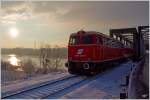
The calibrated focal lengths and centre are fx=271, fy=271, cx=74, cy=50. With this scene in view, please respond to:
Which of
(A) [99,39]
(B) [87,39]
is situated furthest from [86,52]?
(A) [99,39]

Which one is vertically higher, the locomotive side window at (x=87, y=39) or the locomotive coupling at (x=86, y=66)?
the locomotive side window at (x=87, y=39)

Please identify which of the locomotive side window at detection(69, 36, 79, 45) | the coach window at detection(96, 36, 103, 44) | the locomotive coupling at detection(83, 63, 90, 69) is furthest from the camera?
the locomotive side window at detection(69, 36, 79, 45)

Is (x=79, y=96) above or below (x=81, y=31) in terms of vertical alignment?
below

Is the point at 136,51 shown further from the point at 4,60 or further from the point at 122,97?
the point at 122,97

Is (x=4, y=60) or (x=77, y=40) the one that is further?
(x=4, y=60)

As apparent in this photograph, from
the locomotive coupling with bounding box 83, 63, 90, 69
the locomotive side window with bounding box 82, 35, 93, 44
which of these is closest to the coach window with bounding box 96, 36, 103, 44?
the locomotive side window with bounding box 82, 35, 93, 44

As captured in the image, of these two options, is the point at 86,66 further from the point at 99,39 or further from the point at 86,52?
the point at 99,39

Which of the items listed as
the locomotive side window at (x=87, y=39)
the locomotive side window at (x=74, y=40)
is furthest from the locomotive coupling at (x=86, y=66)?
the locomotive side window at (x=74, y=40)

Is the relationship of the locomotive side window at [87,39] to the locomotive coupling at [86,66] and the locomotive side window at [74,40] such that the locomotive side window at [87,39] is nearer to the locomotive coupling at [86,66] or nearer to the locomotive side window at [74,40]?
the locomotive side window at [74,40]

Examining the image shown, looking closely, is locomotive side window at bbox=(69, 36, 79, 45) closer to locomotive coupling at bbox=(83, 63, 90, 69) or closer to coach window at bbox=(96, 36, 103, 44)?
coach window at bbox=(96, 36, 103, 44)

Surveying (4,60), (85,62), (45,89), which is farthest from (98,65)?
(4,60)

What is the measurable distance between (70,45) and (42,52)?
103 feet

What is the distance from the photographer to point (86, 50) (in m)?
17.3

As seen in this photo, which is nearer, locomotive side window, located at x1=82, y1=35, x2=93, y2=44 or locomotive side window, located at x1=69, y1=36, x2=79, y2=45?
locomotive side window, located at x1=82, y1=35, x2=93, y2=44
